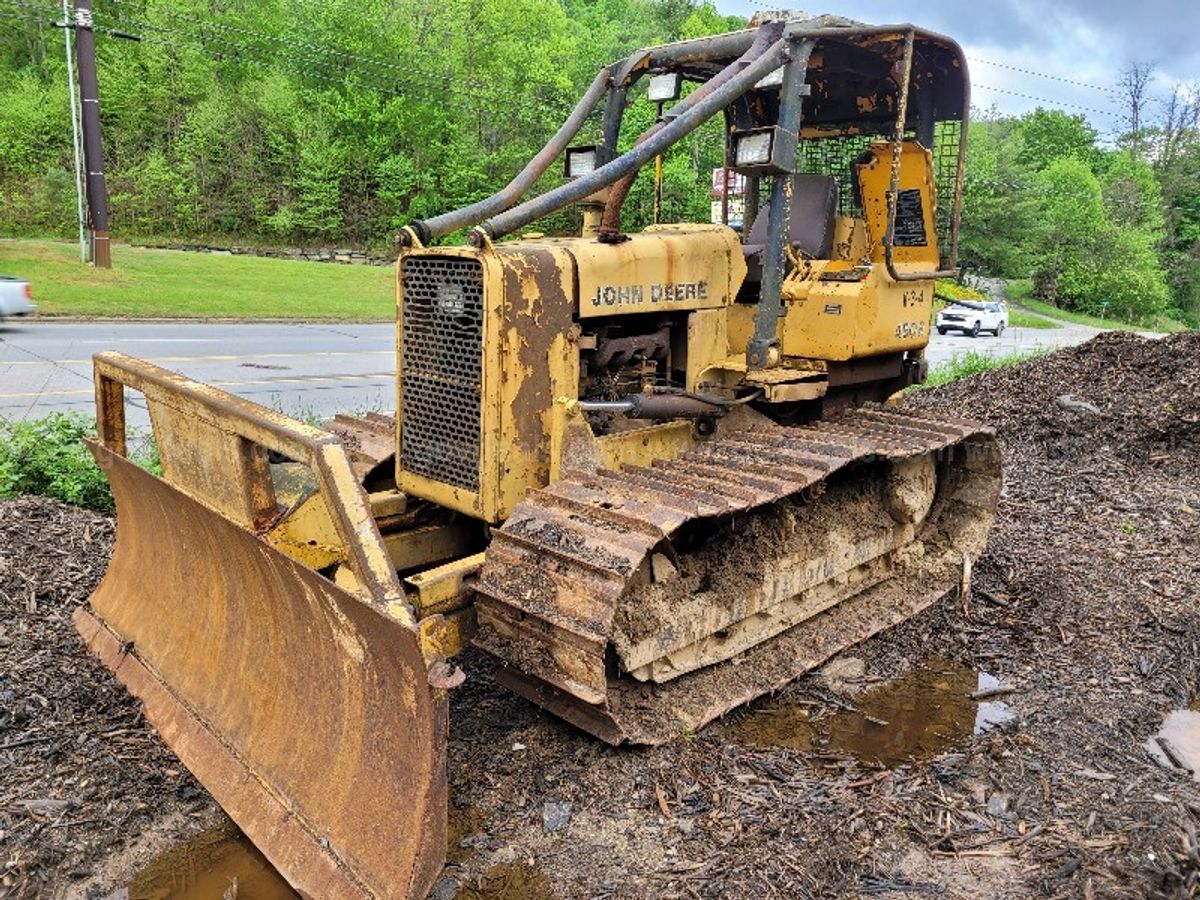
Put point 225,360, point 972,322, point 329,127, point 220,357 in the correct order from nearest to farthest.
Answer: point 225,360, point 220,357, point 972,322, point 329,127

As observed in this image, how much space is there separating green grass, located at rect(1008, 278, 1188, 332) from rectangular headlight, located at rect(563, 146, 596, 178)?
4137cm

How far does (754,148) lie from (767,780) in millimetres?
2870

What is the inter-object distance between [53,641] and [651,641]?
2793mm

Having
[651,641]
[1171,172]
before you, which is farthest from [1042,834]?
[1171,172]

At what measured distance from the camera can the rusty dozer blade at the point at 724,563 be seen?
3666 mm

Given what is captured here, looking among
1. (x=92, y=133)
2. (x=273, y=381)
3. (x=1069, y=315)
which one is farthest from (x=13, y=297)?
(x=1069, y=315)

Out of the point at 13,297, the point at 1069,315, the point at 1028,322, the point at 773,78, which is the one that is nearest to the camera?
the point at 773,78

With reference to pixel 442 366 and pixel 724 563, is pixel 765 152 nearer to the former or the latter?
pixel 442 366

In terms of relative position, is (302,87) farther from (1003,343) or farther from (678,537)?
(678,537)

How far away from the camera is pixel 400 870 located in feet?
9.24

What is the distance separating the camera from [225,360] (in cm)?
1433

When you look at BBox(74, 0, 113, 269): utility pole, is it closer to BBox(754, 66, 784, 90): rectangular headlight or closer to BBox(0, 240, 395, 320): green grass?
BBox(0, 240, 395, 320): green grass

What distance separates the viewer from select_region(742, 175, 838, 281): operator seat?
5.84 m

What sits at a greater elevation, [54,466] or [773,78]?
[773,78]
